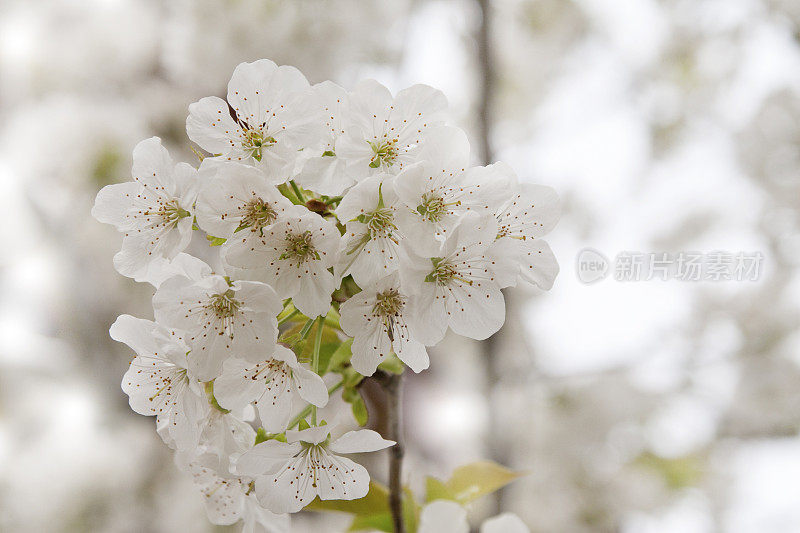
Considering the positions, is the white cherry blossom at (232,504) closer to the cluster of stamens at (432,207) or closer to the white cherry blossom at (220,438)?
the white cherry blossom at (220,438)

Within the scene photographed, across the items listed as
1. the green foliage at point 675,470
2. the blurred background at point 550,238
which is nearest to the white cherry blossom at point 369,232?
the blurred background at point 550,238

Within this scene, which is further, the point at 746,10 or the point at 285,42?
the point at 746,10

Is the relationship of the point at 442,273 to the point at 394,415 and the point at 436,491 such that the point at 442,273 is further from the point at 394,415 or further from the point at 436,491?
the point at 436,491

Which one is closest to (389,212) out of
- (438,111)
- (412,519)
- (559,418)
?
(438,111)

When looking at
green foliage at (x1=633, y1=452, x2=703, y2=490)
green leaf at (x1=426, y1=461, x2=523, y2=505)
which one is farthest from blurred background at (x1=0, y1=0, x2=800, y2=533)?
green leaf at (x1=426, y1=461, x2=523, y2=505)

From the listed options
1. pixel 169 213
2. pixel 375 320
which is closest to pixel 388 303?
pixel 375 320

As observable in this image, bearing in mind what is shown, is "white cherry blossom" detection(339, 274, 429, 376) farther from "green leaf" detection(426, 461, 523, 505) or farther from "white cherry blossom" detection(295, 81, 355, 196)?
"green leaf" detection(426, 461, 523, 505)

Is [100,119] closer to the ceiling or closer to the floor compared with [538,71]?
closer to the floor

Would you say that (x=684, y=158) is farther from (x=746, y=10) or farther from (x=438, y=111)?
(x=438, y=111)
